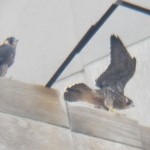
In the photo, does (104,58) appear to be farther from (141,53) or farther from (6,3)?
(6,3)

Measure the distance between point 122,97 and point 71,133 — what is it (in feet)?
1.61

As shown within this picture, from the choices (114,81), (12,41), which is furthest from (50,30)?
(114,81)

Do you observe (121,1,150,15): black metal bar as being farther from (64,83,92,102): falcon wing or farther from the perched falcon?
(64,83,92,102): falcon wing

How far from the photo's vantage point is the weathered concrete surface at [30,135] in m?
4.67

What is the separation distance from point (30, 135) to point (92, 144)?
0.30 metres

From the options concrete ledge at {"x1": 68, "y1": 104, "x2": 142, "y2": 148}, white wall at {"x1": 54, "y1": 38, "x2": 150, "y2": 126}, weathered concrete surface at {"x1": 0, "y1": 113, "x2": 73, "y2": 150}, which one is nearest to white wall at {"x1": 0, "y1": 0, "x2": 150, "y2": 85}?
white wall at {"x1": 54, "y1": 38, "x2": 150, "y2": 126}

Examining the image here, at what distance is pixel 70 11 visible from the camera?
20.4 ft

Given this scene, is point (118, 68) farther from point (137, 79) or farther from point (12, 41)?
point (137, 79)

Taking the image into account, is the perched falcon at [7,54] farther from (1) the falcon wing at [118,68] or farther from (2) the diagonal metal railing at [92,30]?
(1) the falcon wing at [118,68]

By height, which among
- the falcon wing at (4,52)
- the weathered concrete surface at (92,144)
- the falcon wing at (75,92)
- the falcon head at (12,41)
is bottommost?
the falcon head at (12,41)


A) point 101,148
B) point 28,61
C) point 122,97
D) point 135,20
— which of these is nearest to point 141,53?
point 135,20

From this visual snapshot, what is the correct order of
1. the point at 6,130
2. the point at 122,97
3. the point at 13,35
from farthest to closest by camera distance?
1. the point at 13,35
2. the point at 122,97
3. the point at 6,130

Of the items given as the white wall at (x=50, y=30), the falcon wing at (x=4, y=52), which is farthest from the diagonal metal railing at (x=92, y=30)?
the falcon wing at (x=4, y=52)

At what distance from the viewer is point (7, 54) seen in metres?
5.66
